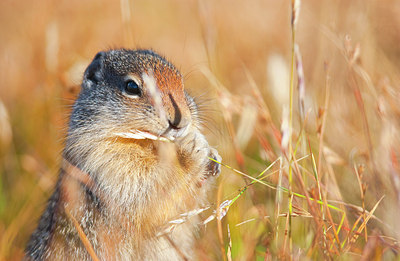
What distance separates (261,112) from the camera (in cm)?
301

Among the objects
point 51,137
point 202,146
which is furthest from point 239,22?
point 202,146

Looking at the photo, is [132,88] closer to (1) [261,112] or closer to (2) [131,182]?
(2) [131,182]

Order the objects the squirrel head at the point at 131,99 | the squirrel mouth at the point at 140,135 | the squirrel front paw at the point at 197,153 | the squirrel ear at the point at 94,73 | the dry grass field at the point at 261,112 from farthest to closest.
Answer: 1. the squirrel ear at the point at 94,73
2. the squirrel front paw at the point at 197,153
3. the squirrel head at the point at 131,99
4. the squirrel mouth at the point at 140,135
5. the dry grass field at the point at 261,112

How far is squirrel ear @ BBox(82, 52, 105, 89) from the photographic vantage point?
3197 millimetres

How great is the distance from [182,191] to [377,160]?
111 centimetres

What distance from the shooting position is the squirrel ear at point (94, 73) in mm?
3197

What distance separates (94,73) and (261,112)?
112cm

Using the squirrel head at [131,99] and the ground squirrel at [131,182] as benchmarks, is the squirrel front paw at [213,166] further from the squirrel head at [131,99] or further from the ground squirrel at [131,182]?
the squirrel head at [131,99]

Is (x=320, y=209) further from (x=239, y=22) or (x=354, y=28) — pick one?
(x=239, y=22)

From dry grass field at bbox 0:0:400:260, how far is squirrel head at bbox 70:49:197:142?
0.38 metres

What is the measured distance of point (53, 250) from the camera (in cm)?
284

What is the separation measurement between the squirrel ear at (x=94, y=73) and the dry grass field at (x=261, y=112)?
251 millimetres

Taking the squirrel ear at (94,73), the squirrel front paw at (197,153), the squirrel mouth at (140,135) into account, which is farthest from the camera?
the squirrel ear at (94,73)

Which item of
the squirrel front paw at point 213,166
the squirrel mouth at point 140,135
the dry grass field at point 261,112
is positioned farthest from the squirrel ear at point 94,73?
the squirrel front paw at point 213,166
